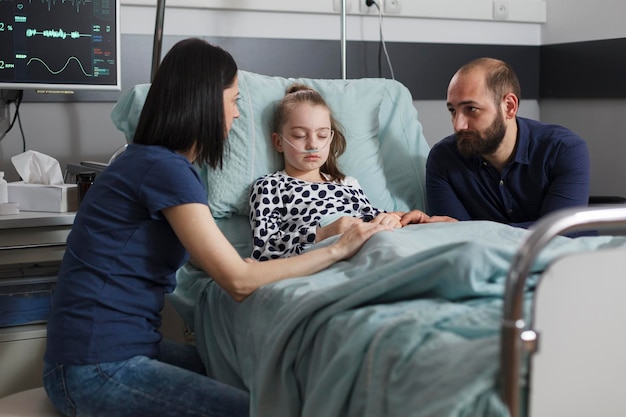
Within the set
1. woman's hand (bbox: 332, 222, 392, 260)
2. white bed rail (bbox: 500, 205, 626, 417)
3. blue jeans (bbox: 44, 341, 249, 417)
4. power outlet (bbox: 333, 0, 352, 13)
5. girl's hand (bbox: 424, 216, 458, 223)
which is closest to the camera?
white bed rail (bbox: 500, 205, 626, 417)

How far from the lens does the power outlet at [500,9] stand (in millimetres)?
3701

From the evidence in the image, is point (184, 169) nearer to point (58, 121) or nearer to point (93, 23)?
point (93, 23)

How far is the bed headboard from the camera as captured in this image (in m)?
2.49

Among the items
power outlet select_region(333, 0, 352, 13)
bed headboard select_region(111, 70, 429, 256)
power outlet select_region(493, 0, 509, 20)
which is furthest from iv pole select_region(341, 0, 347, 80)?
power outlet select_region(493, 0, 509, 20)

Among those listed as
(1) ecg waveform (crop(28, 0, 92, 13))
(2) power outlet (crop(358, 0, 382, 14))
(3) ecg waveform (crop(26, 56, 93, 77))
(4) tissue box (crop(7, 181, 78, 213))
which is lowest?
(4) tissue box (crop(7, 181, 78, 213))

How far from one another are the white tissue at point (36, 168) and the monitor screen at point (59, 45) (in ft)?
0.74

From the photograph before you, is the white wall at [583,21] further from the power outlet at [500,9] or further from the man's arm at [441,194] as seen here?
the man's arm at [441,194]

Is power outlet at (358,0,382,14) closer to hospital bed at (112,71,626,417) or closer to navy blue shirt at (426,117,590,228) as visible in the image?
navy blue shirt at (426,117,590,228)

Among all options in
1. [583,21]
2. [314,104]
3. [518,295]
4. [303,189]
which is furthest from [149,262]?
[583,21]

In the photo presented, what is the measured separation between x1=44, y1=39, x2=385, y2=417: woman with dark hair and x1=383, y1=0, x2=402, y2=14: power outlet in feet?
5.54

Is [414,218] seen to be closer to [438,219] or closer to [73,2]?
[438,219]

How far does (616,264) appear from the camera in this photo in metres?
1.28

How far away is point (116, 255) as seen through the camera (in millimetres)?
1817

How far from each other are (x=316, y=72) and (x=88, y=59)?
1005 millimetres
